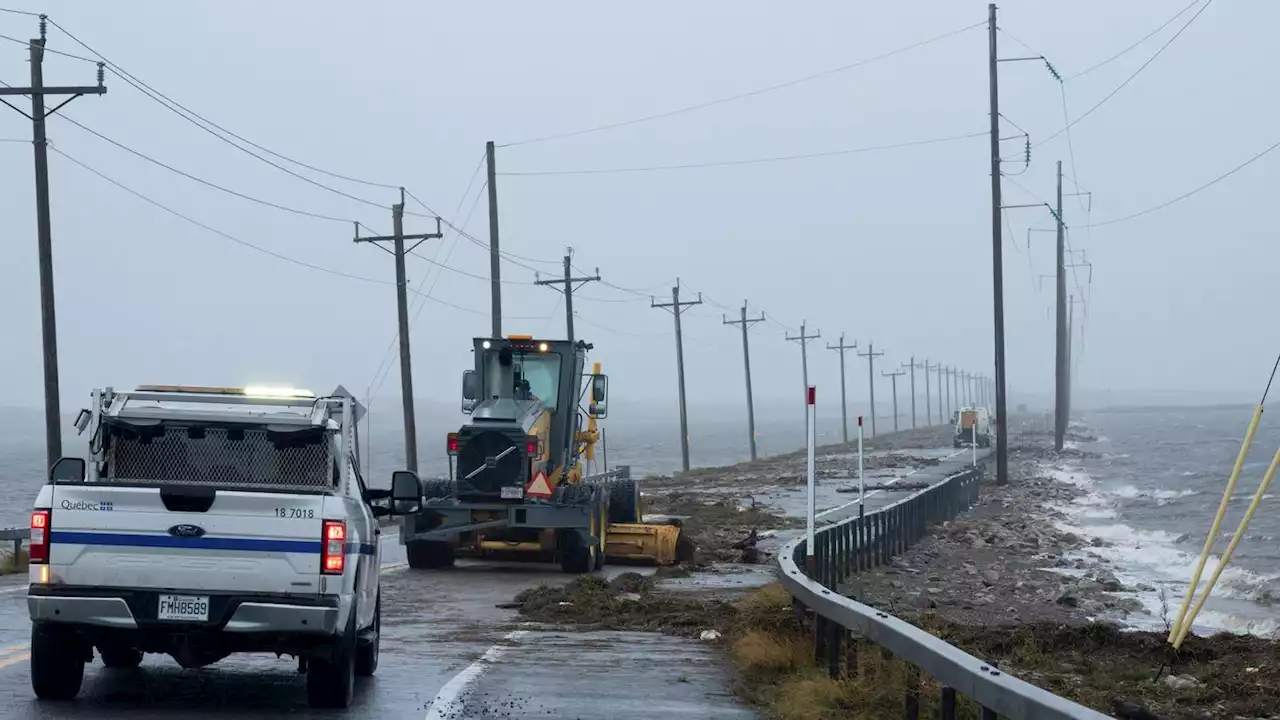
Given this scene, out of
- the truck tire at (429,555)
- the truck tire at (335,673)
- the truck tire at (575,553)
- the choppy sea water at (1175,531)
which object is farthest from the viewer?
the choppy sea water at (1175,531)

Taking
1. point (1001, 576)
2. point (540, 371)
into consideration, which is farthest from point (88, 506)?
point (1001, 576)

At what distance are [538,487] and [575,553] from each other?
1212mm

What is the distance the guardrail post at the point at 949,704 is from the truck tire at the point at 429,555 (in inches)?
620

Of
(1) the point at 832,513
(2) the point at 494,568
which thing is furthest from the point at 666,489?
(2) the point at 494,568

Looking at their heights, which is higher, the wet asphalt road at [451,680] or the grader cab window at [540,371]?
the grader cab window at [540,371]

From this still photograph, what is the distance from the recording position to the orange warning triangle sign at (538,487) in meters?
23.1

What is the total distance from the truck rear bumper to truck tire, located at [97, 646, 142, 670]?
1662mm

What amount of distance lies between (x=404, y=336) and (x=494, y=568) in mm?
18460

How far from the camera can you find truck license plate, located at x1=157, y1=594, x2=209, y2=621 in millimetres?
10383

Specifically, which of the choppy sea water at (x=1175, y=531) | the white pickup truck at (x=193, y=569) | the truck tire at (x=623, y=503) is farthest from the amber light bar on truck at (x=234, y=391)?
the truck tire at (x=623, y=503)

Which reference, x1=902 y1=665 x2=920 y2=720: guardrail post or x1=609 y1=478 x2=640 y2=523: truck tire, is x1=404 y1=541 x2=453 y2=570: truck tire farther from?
x1=902 y1=665 x2=920 y2=720: guardrail post

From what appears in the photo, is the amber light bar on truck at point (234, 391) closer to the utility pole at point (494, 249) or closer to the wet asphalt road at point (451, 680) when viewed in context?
the wet asphalt road at point (451, 680)

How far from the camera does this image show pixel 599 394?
2492 cm

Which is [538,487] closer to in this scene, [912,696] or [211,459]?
[211,459]
